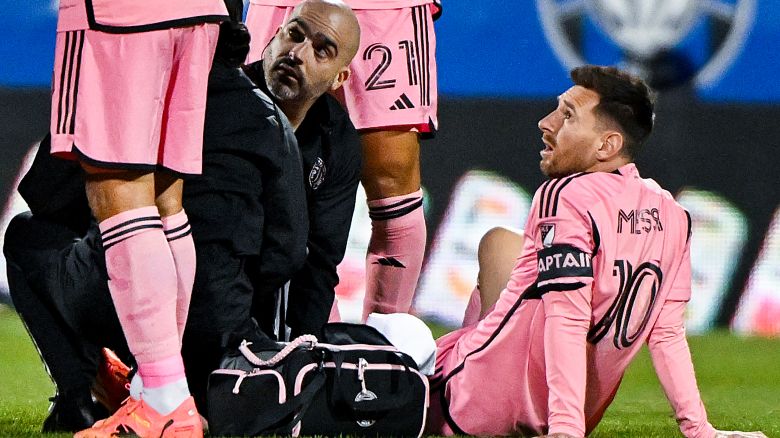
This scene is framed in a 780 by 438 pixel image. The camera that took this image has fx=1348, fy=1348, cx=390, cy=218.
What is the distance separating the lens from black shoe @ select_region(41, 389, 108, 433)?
2.95 meters

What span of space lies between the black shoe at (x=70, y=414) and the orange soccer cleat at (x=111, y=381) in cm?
10

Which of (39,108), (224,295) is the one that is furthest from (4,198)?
(224,295)

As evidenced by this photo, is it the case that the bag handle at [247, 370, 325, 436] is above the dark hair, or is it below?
below

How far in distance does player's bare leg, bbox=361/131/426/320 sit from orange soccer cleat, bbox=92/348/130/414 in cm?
108

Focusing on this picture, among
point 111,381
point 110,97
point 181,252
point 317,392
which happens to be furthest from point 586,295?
point 111,381

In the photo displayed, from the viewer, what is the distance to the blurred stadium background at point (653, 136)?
5.92m

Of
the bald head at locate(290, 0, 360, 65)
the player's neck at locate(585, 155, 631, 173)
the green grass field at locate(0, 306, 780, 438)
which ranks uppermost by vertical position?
the bald head at locate(290, 0, 360, 65)

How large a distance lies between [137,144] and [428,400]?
0.84 m

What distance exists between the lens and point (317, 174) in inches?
139

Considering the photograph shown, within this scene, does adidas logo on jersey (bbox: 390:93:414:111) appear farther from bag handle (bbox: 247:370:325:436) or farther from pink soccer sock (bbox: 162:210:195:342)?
bag handle (bbox: 247:370:325:436)

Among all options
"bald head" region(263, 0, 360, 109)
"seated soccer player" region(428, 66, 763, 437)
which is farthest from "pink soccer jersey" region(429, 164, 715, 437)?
"bald head" region(263, 0, 360, 109)

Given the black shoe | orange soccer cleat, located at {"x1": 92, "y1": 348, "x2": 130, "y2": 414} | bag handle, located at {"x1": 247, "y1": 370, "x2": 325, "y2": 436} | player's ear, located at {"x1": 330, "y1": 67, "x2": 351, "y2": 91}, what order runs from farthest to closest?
player's ear, located at {"x1": 330, "y1": 67, "x2": 351, "y2": 91} → orange soccer cleat, located at {"x1": 92, "y1": 348, "x2": 130, "y2": 414} → the black shoe → bag handle, located at {"x1": 247, "y1": 370, "x2": 325, "y2": 436}

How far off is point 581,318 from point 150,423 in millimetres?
877

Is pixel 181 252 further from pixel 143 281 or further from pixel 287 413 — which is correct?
pixel 287 413
